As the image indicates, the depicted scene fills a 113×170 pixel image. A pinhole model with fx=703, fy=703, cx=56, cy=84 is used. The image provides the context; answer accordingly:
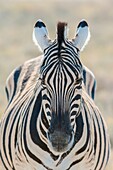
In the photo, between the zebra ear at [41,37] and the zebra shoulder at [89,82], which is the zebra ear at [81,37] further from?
the zebra shoulder at [89,82]


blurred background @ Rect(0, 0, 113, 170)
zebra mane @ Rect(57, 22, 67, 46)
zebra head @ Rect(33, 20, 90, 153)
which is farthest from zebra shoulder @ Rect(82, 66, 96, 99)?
blurred background @ Rect(0, 0, 113, 170)

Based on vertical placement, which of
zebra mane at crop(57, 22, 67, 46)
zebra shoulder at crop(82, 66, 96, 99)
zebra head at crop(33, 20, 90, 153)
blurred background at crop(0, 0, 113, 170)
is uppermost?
blurred background at crop(0, 0, 113, 170)

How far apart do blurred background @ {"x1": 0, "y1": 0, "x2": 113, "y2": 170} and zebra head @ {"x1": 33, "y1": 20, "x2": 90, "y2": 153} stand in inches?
214

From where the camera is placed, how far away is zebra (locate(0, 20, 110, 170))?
5.38 meters

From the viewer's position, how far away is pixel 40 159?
593cm

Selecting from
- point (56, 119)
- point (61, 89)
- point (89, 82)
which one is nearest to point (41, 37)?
point (61, 89)

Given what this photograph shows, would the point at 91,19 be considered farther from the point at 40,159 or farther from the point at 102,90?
the point at 40,159

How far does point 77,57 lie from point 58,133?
65cm

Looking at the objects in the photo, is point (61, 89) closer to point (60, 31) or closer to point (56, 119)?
point (56, 119)

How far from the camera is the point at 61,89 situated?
5383mm

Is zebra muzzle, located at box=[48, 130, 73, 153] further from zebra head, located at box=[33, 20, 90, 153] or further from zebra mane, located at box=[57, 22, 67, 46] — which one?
zebra mane, located at box=[57, 22, 67, 46]

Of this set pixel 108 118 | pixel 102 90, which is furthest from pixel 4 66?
pixel 108 118

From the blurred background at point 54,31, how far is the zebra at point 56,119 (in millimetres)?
4510

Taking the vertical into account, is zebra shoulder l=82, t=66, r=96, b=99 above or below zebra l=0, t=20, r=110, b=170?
above
